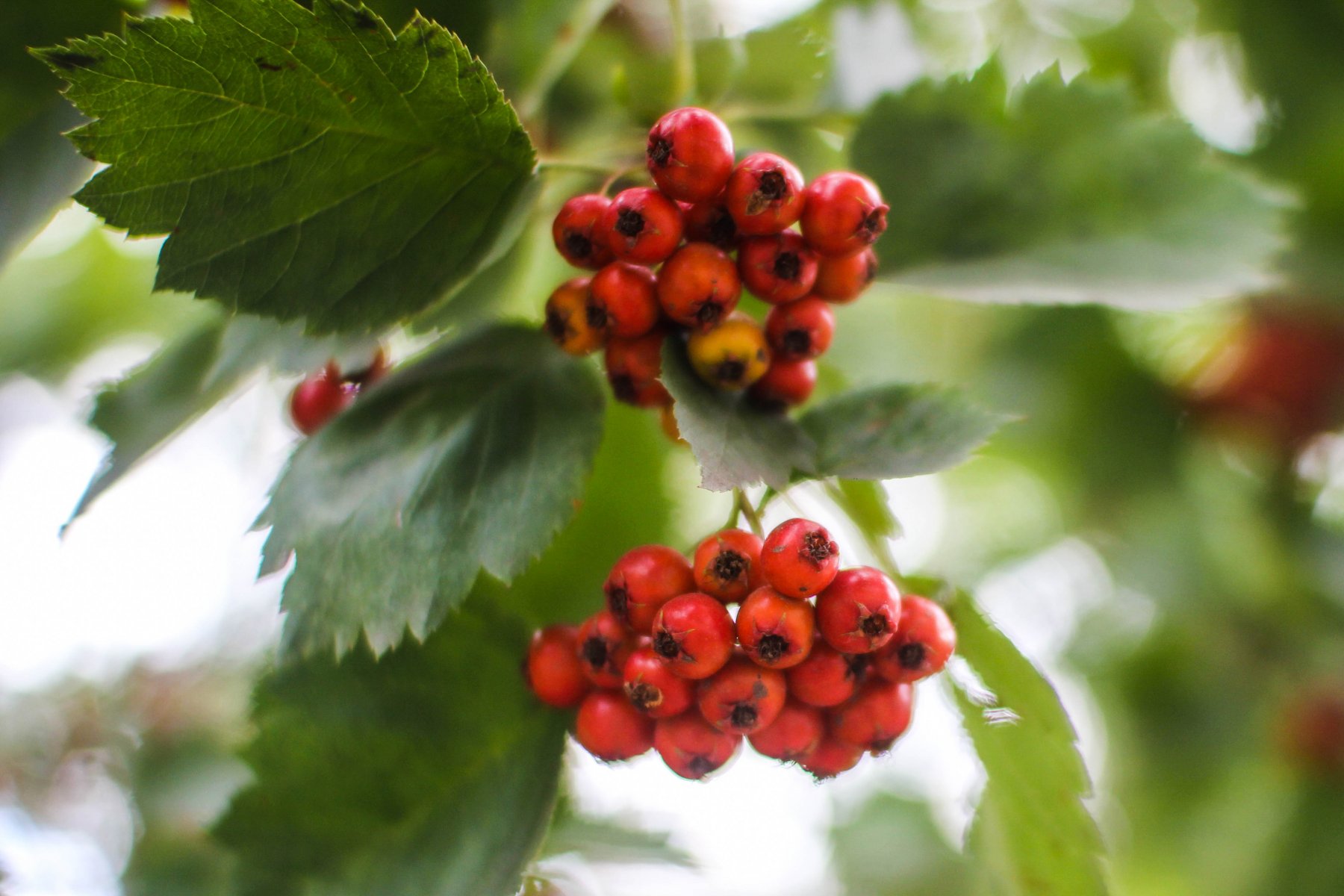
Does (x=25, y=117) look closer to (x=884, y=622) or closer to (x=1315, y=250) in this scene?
(x=884, y=622)

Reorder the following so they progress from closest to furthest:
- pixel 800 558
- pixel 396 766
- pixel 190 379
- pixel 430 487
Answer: pixel 800 558
pixel 430 487
pixel 396 766
pixel 190 379

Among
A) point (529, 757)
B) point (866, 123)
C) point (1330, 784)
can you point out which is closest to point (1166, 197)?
point (866, 123)

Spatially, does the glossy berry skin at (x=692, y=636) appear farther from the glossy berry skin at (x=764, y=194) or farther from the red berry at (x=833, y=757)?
the glossy berry skin at (x=764, y=194)

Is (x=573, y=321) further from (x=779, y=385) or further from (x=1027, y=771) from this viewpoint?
(x=1027, y=771)

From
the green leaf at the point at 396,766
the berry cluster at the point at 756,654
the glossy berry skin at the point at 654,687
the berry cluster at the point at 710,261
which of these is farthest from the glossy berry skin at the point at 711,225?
the green leaf at the point at 396,766

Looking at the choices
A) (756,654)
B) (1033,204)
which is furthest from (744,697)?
(1033,204)
